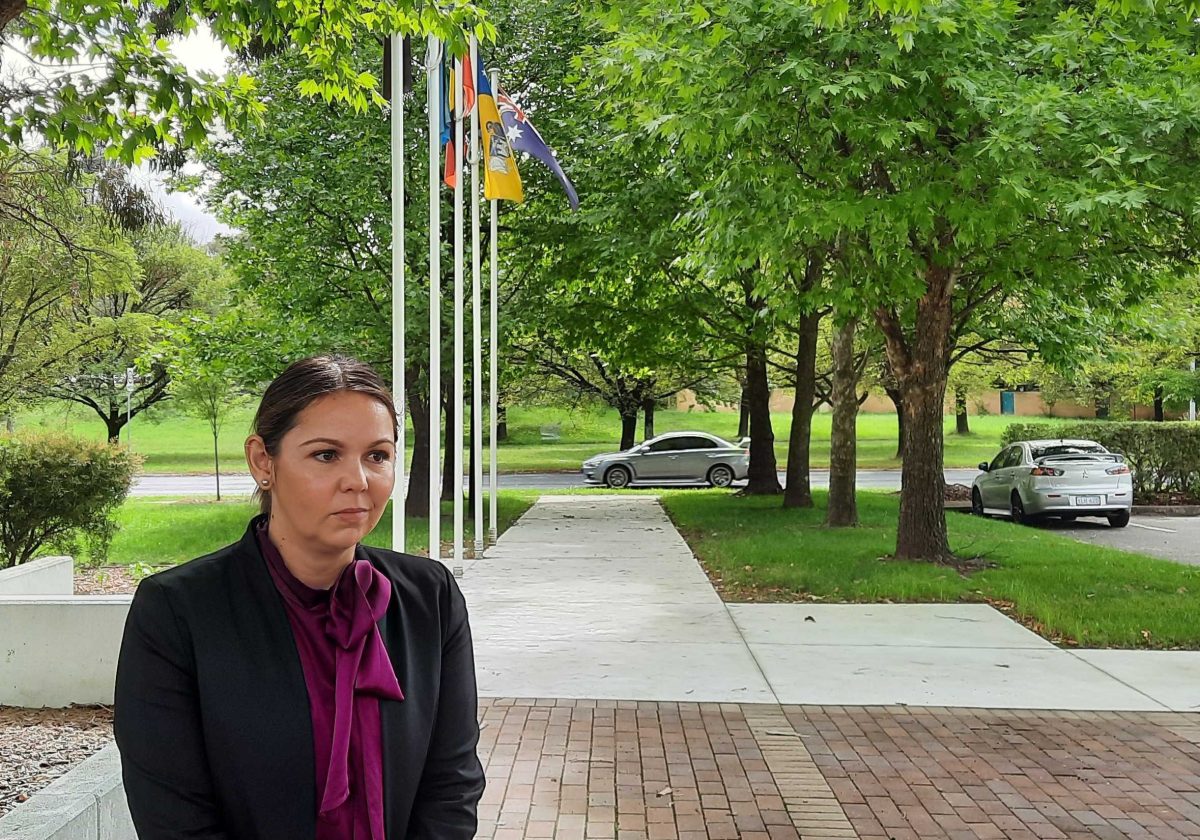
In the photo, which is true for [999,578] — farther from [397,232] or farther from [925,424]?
[397,232]

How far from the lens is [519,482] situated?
36.6 m

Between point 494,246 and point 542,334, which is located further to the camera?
point 542,334

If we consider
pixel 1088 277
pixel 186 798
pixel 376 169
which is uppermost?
pixel 376 169

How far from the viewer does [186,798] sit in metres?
1.83

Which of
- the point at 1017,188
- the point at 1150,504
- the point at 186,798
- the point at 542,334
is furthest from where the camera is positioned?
the point at 1150,504

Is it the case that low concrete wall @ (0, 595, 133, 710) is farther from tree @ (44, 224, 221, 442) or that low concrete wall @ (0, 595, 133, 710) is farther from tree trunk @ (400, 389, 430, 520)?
tree @ (44, 224, 221, 442)

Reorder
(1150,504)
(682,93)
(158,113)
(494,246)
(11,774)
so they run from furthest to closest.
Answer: (1150,504)
(494,246)
(682,93)
(158,113)
(11,774)

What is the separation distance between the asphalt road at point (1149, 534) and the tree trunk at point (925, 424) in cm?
417

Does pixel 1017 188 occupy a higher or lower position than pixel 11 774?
higher

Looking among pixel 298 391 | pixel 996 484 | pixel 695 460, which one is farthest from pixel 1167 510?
pixel 298 391

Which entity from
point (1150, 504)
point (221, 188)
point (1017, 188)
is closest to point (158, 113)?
point (1017, 188)

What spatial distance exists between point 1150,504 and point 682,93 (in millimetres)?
18113

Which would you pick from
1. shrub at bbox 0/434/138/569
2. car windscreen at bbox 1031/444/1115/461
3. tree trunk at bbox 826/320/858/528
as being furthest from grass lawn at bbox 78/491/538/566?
car windscreen at bbox 1031/444/1115/461

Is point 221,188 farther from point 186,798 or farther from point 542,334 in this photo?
point 186,798
